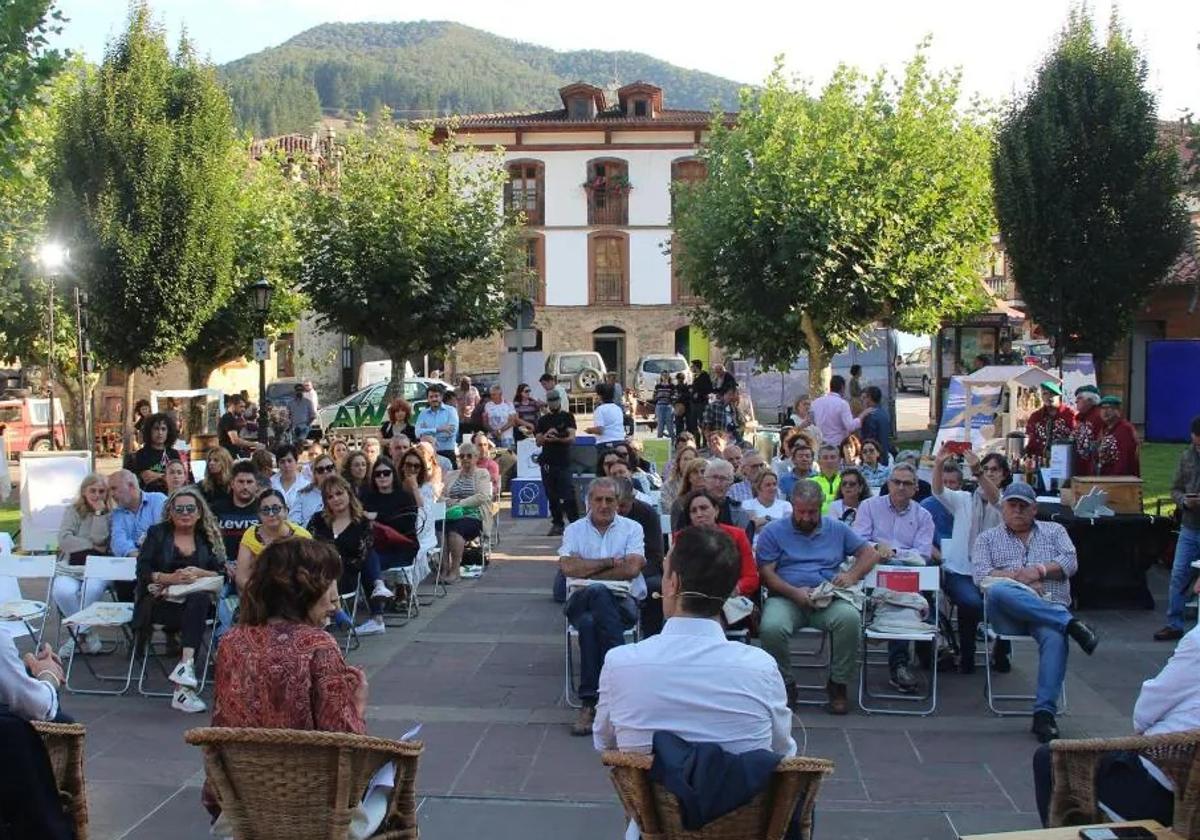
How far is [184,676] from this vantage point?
24.2 feet

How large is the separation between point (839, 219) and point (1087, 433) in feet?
41.1

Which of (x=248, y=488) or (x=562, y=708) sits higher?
(x=248, y=488)

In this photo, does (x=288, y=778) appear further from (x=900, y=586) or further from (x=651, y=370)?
(x=651, y=370)

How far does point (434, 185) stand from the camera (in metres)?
26.1

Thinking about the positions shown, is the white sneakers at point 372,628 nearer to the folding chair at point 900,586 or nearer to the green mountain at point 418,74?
the folding chair at point 900,586

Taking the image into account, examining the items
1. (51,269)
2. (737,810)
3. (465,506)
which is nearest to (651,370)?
(51,269)

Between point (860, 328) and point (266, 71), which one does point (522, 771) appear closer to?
point (860, 328)

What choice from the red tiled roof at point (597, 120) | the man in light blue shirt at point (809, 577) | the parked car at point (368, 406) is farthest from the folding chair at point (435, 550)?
the red tiled roof at point (597, 120)

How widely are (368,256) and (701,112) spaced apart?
88.3 ft

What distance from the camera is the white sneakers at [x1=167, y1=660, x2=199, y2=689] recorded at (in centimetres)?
737

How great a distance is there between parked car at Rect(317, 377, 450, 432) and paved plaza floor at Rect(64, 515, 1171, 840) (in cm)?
1545

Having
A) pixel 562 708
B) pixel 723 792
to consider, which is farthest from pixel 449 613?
A: pixel 723 792

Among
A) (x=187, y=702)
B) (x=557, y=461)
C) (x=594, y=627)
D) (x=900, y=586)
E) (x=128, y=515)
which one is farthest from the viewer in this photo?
(x=557, y=461)

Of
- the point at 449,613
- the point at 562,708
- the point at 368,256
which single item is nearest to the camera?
the point at 562,708
